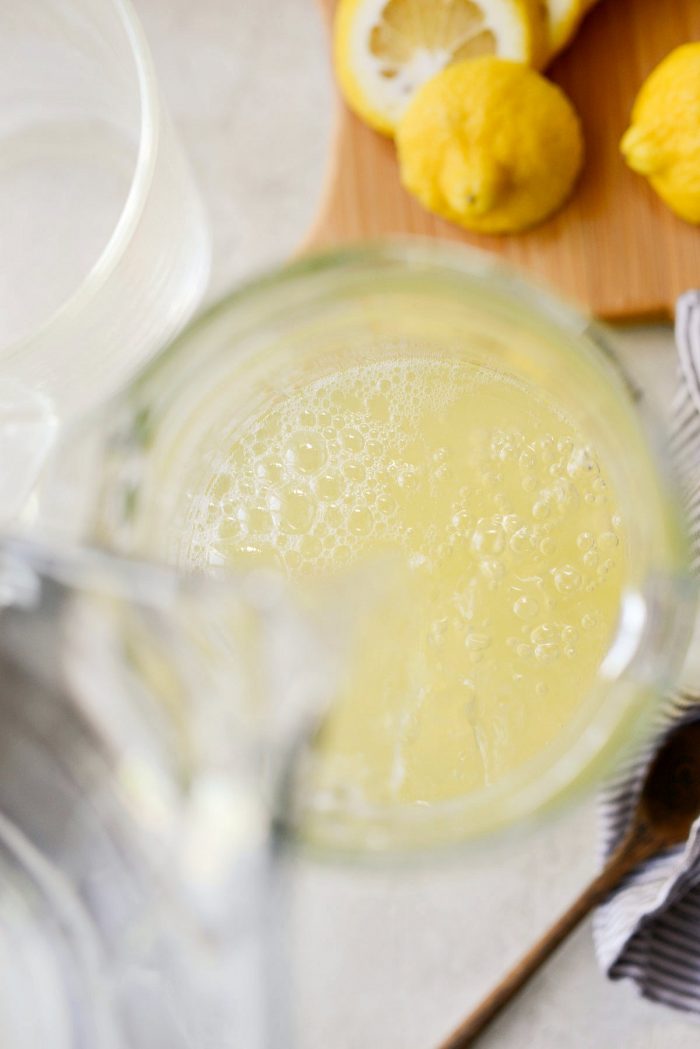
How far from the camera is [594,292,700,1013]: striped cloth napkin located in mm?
581

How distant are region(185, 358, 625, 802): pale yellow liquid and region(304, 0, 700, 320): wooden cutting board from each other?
20 centimetres

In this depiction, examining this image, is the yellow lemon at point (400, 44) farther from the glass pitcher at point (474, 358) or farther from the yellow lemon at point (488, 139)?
the glass pitcher at point (474, 358)

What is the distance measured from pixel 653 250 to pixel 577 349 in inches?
Answer: 10.1

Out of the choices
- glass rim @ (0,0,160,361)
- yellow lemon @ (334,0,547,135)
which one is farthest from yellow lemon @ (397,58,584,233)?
glass rim @ (0,0,160,361)

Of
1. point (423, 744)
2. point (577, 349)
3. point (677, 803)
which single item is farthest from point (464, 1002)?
point (577, 349)

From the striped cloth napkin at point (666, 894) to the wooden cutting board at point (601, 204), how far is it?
0.18 ft

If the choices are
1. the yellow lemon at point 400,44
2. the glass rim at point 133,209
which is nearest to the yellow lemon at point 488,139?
the yellow lemon at point 400,44

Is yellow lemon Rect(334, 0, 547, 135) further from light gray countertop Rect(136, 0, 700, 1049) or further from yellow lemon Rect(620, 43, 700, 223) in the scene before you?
light gray countertop Rect(136, 0, 700, 1049)

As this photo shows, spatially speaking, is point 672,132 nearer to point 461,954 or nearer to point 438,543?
point 438,543

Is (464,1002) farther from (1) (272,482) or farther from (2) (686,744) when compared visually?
(1) (272,482)

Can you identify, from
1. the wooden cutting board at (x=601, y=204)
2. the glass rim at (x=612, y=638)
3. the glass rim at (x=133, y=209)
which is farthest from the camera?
the wooden cutting board at (x=601, y=204)

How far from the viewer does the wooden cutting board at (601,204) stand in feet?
2.13

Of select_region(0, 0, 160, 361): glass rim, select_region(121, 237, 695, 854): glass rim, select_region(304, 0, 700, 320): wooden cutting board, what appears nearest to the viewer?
select_region(121, 237, 695, 854): glass rim

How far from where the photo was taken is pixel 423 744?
45 cm
